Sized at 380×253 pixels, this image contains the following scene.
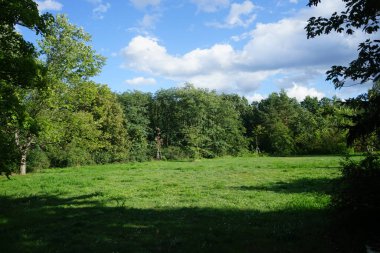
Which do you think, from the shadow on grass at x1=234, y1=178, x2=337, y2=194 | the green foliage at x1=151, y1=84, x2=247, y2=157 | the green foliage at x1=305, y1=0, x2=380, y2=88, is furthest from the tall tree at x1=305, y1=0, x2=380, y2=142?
the green foliage at x1=151, y1=84, x2=247, y2=157

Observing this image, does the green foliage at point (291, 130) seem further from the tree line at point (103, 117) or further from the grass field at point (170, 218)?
the grass field at point (170, 218)

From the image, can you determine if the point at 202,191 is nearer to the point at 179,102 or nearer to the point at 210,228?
the point at 210,228

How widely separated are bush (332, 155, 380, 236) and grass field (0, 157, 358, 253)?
678 millimetres

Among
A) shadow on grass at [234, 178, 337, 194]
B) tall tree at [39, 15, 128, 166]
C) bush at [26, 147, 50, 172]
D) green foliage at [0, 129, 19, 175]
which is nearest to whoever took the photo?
green foliage at [0, 129, 19, 175]

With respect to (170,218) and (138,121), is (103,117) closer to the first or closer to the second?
(138,121)

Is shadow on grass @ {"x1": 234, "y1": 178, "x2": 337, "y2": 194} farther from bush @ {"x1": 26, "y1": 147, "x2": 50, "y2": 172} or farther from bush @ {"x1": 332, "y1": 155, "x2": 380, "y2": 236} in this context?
bush @ {"x1": 26, "y1": 147, "x2": 50, "y2": 172}

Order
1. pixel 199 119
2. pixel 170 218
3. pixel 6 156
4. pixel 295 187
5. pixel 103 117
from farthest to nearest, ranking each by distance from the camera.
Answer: pixel 199 119 → pixel 103 117 → pixel 295 187 → pixel 170 218 → pixel 6 156

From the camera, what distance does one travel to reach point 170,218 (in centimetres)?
1177

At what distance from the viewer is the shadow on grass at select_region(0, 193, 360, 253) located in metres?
8.66

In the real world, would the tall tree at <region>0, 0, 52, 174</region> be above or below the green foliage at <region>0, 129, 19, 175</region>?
above

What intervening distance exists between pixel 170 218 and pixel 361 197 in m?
5.79

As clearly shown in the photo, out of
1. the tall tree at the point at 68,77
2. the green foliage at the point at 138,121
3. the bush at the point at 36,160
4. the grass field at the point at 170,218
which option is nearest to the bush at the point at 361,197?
the grass field at the point at 170,218

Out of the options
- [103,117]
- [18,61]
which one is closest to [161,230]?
[18,61]

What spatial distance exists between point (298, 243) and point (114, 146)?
4515 centimetres
